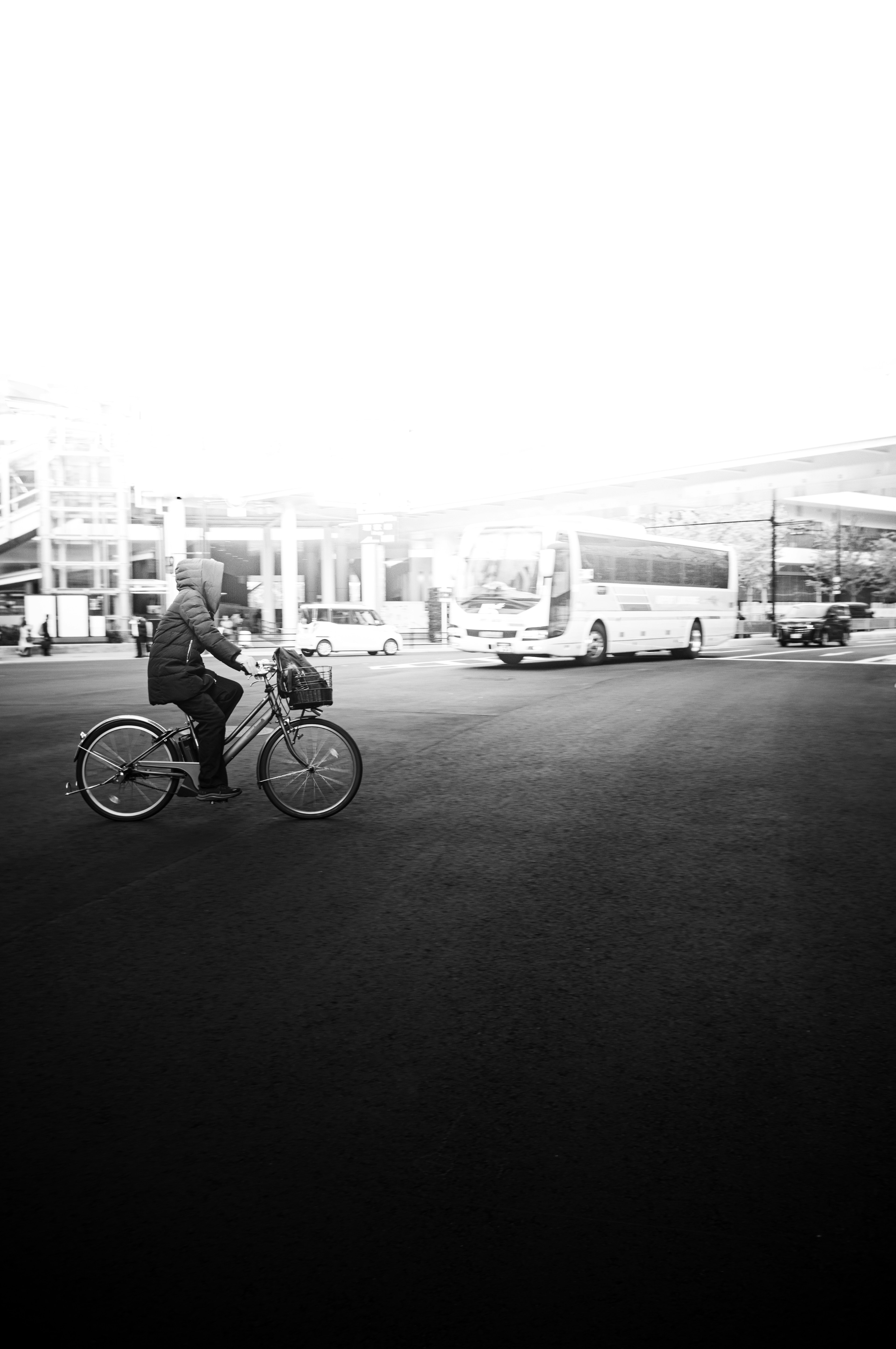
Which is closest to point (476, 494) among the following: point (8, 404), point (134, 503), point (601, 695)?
point (134, 503)

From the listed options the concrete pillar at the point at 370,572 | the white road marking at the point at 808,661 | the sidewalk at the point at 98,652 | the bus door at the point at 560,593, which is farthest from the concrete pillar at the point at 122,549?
the bus door at the point at 560,593

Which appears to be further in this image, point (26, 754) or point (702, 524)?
point (702, 524)

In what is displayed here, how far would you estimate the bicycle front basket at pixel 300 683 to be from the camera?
763 centimetres

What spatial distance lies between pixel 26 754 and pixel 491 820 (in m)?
5.58

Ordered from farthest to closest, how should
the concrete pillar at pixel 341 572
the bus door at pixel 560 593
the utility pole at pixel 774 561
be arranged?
the concrete pillar at pixel 341 572 → the utility pole at pixel 774 561 → the bus door at pixel 560 593

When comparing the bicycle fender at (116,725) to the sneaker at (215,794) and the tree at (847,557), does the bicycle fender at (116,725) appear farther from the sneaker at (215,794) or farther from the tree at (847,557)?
the tree at (847,557)

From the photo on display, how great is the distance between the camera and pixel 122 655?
121 ft

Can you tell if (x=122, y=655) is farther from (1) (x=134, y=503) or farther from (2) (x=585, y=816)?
(2) (x=585, y=816)

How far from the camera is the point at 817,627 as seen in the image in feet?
136

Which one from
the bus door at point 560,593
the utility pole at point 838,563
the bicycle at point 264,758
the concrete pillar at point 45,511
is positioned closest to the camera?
the bicycle at point 264,758

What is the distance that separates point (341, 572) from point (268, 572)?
458 centimetres

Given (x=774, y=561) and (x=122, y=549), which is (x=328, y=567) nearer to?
(x=122, y=549)

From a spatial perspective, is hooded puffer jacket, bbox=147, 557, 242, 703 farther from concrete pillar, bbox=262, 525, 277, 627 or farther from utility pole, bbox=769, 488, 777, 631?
concrete pillar, bbox=262, 525, 277, 627

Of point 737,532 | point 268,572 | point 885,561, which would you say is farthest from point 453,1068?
point 885,561
